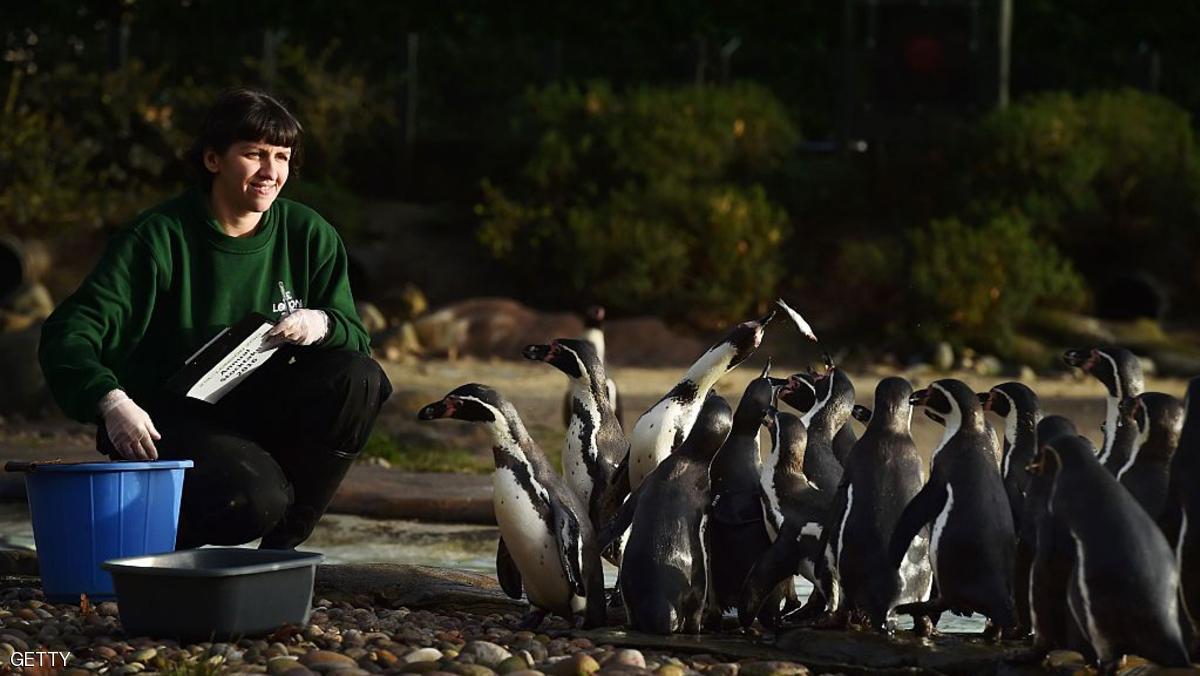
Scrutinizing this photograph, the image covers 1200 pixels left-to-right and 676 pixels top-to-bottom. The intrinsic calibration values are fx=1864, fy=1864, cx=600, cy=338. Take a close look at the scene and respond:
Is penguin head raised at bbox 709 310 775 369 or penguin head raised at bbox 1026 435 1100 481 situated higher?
penguin head raised at bbox 709 310 775 369

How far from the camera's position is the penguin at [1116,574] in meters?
3.74

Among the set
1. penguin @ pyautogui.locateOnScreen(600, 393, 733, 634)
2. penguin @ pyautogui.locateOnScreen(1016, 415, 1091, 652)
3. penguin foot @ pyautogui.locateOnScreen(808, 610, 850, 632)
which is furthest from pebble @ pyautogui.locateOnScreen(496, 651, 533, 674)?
penguin @ pyautogui.locateOnScreen(1016, 415, 1091, 652)

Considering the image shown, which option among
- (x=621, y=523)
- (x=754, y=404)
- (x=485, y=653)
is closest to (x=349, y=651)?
(x=485, y=653)

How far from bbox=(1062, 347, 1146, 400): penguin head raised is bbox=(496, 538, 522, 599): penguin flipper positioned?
157 cm

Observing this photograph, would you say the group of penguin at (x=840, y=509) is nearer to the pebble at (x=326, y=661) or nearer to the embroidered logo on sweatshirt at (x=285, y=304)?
the embroidered logo on sweatshirt at (x=285, y=304)

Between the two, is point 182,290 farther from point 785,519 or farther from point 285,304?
point 785,519

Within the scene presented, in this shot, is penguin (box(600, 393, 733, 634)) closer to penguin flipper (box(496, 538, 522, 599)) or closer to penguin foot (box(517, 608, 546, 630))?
penguin foot (box(517, 608, 546, 630))

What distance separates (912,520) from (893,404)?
0.40 m

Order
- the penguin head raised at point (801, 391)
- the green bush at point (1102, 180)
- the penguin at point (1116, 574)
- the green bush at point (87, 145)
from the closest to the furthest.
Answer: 1. the penguin at point (1116, 574)
2. the penguin head raised at point (801, 391)
3. the green bush at point (1102, 180)
4. the green bush at point (87, 145)

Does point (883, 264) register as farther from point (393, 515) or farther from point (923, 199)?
point (393, 515)

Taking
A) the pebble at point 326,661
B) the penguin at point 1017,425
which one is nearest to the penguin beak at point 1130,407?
the penguin at point 1017,425

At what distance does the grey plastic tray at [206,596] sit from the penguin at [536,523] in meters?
0.61

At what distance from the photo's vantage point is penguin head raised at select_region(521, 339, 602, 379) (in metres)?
5.27

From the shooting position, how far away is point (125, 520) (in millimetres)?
4629
